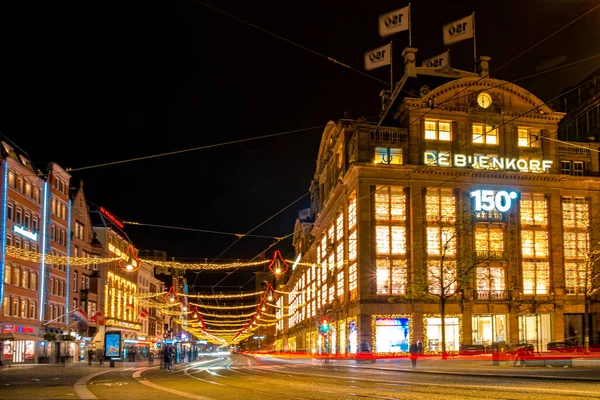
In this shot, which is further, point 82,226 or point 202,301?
point 202,301

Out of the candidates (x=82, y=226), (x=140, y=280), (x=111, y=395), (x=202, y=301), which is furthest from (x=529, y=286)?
(x=202, y=301)

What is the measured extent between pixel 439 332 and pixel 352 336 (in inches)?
313

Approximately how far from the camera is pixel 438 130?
65062 mm

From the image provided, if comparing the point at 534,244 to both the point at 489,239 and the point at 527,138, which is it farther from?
the point at 527,138

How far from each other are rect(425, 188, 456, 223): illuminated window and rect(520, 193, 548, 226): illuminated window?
283 inches

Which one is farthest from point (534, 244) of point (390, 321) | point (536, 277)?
point (390, 321)

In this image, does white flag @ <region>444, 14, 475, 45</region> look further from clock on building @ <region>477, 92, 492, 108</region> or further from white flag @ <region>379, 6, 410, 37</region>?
clock on building @ <region>477, 92, 492, 108</region>

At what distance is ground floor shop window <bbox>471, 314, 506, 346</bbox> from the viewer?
208 feet

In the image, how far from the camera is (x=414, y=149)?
210 ft

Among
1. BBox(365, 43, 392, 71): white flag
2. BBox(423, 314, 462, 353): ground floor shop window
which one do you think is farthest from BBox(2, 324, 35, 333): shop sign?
BBox(365, 43, 392, 71): white flag

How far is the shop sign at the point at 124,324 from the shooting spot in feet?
278

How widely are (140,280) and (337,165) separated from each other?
47.0 meters

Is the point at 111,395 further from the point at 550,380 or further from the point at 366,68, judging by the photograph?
the point at 366,68

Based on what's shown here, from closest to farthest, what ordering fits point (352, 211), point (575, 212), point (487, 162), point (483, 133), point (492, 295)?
point (492, 295) < point (487, 162) < point (483, 133) < point (352, 211) < point (575, 212)
